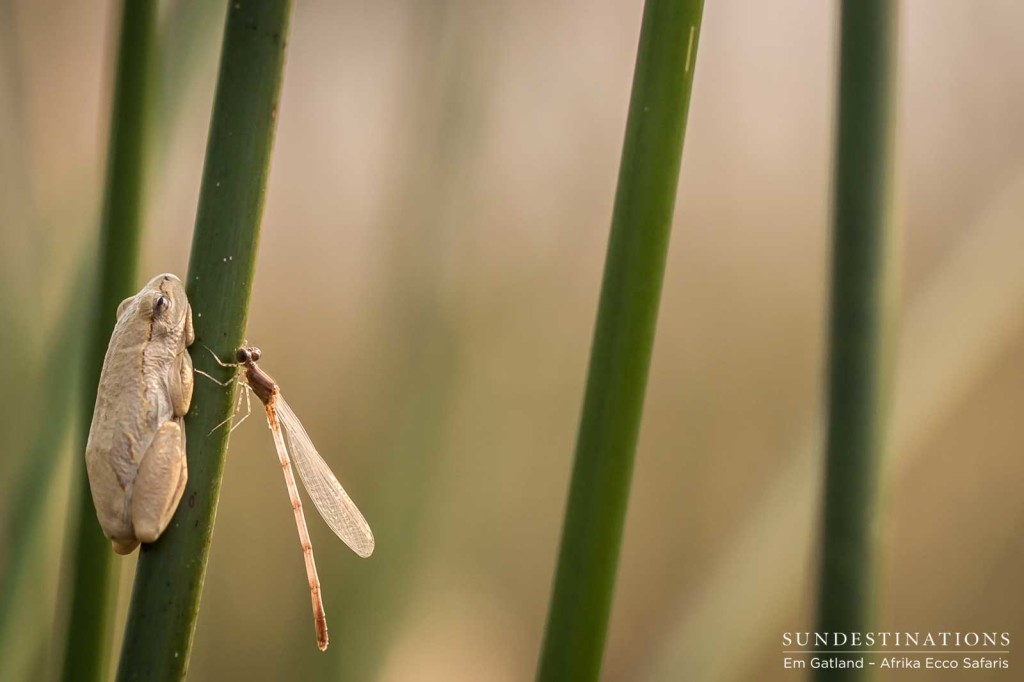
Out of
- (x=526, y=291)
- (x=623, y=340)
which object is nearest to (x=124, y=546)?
(x=623, y=340)

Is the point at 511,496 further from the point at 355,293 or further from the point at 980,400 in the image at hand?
the point at 980,400

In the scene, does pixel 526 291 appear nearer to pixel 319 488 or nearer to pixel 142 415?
pixel 319 488

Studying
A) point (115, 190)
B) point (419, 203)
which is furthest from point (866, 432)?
point (419, 203)

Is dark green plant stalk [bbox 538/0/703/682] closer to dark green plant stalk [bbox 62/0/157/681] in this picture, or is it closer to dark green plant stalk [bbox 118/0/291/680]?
dark green plant stalk [bbox 118/0/291/680]

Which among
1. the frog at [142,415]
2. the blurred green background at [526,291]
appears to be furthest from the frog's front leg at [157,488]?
the blurred green background at [526,291]

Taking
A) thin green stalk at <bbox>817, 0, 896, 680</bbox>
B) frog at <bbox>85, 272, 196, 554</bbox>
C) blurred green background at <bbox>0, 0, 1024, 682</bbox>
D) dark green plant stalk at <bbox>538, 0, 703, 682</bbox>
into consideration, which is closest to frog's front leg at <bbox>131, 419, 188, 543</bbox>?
frog at <bbox>85, 272, 196, 554</bbox>
